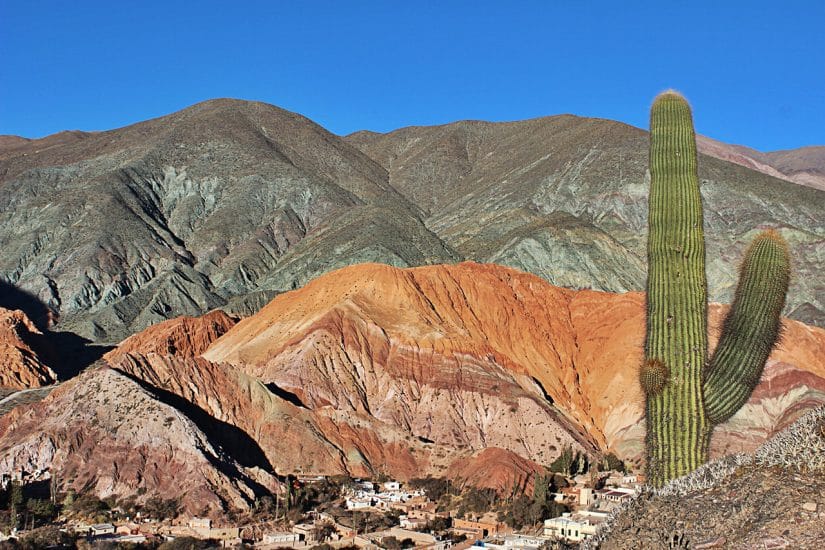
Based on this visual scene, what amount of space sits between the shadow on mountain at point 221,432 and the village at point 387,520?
2.68m

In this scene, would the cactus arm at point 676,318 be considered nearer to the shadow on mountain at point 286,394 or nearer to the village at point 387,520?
the village at point 387,520

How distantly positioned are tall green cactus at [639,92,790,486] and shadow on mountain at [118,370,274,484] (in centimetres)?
4183

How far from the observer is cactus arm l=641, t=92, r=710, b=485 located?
15.9 metres

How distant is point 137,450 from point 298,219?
324ft

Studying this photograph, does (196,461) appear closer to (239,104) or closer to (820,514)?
(820,514)

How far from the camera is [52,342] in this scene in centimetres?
10344

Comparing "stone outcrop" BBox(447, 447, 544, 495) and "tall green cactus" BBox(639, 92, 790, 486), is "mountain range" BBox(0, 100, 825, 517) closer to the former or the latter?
"stone outcrop" BBox(447, 447, 544, 495)

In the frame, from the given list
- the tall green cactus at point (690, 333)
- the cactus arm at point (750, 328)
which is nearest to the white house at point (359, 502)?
the tall green cactus at point (690, 333)

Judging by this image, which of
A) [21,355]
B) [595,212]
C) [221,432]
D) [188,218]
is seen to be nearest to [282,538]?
[221,432]

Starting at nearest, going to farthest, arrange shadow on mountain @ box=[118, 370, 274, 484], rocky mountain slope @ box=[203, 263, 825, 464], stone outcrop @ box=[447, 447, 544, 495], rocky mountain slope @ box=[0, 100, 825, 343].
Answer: stone outcrop @ box=[447, 447, 544, 495], shadow on mountain @ box=[118, 370, 274, 484], rocky mountain slope @ box=[203, 263, 825, 464], rocky mountain slope @ box=[0, 100, 825, 343]

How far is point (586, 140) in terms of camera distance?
535 feet

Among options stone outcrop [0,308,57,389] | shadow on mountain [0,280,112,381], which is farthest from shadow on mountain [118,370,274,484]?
shadow on mountain [0,280,112,381]

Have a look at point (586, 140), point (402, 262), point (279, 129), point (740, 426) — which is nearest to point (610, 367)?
point (740, 426)

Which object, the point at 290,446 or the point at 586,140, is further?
the point at 586,140
